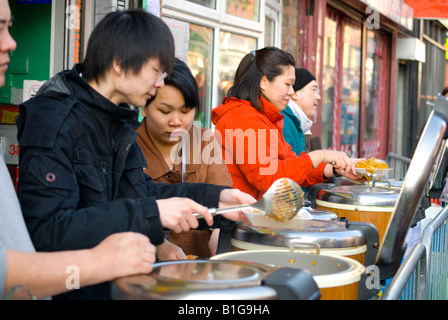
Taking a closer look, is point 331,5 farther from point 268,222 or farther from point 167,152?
point 268,222

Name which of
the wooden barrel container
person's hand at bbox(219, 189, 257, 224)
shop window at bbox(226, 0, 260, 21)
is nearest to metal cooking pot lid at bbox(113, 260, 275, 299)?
person's hand at bbox(219, 189, 257, 224)

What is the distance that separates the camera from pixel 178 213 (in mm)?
1622

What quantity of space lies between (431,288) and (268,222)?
2.45 feet

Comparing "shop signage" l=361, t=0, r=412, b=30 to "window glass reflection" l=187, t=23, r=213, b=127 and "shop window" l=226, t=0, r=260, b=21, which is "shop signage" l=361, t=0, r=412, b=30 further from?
"window glass reflection" l=187, t=23, r=213, b=127

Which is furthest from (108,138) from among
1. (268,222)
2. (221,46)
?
(221,46)

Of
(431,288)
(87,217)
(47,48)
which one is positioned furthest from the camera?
(47,48)

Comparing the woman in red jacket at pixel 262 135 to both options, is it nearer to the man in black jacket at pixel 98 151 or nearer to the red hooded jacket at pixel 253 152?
the red hooded jacket at pixel 253 152

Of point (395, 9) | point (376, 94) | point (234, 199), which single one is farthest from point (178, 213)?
point (376, 94)

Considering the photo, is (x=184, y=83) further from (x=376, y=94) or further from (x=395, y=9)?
(x=376, y=94)

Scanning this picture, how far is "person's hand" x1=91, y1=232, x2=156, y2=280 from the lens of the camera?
1.42 meters

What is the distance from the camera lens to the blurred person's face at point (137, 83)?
5.94ft

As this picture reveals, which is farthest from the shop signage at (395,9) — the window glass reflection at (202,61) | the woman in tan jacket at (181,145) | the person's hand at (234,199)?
the person's hand at (234,199)

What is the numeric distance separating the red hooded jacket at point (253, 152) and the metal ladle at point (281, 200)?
1391 mm
